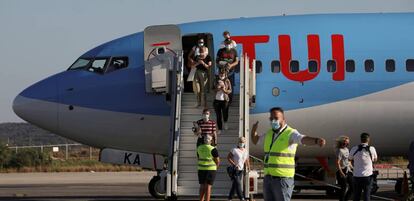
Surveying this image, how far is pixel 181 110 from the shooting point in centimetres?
2567

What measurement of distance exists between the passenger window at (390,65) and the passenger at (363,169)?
502cm

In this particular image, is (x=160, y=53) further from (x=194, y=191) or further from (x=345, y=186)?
(x=345, y=186)

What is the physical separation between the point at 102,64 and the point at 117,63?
419 mm

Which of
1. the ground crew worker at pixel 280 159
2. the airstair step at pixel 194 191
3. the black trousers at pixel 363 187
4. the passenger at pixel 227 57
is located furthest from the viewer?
the passenger at pixel 227 57

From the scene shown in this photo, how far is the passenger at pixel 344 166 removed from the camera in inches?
975

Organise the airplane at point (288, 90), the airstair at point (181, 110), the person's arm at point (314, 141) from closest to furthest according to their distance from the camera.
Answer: the person's arm at point (314, 141)
the airstair at point (181, 110)
the airplane at point (288, 90)

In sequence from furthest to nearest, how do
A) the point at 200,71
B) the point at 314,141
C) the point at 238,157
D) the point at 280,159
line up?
the point at 200,71
the point at 238,157
the point at 280,159
the point at 314,141

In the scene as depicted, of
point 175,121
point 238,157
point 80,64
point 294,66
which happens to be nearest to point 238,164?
point 238,157

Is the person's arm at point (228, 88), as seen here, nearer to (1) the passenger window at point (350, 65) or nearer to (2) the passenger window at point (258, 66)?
(2) the passenger window at point (258, 66)

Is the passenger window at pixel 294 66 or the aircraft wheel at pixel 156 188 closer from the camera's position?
the passenger window at pixel 294 66

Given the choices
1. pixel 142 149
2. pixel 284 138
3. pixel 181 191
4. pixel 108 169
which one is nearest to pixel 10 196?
pixel 142 149

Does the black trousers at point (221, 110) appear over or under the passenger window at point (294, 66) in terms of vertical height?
under

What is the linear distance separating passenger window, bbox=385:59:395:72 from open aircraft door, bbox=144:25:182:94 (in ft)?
16.3

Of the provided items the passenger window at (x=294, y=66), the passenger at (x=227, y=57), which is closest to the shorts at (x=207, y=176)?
the passenger at (x=227, y=57)
